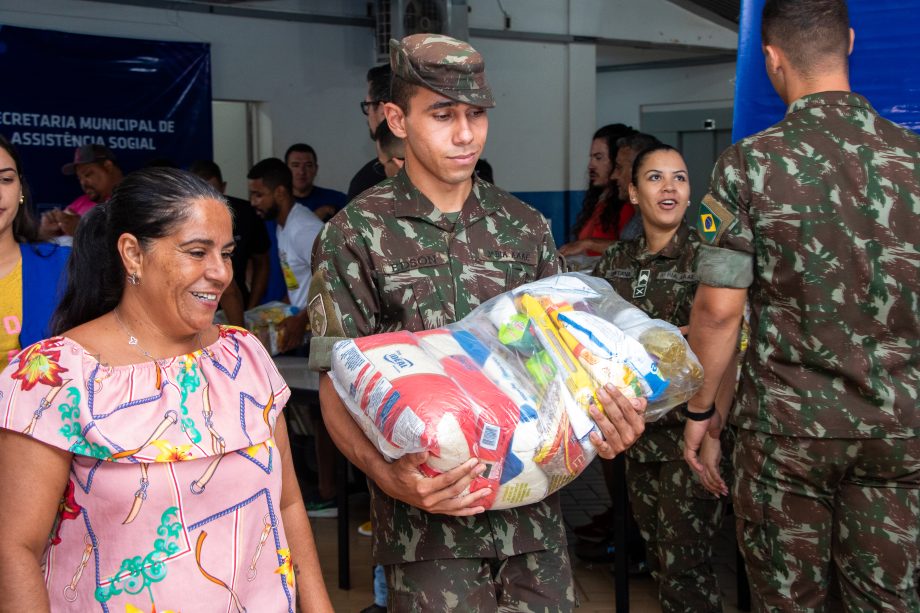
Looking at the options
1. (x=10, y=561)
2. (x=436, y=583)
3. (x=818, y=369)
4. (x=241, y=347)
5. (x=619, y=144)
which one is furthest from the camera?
(x=619, y=144)

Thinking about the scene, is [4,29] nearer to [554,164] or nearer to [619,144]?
[619,144]

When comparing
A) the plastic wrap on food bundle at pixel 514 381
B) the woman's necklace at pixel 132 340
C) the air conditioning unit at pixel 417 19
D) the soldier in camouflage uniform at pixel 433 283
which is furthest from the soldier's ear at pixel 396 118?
the air conditioning unit at pixel 417 19

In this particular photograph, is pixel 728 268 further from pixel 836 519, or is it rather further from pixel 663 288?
pixel 663 288

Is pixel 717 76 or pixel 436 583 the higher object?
pixel 717 76

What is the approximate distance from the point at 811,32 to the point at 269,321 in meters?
3.26

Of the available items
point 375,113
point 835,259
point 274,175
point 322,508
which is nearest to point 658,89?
point 274,175

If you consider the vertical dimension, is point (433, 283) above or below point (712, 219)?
below

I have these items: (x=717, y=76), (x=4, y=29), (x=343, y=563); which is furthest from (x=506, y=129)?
(x=343, y=563)

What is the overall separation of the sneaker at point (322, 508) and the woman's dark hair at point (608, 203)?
204 centimetres

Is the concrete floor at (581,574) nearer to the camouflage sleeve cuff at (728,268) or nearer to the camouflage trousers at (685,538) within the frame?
the camouflage trousers at (685,538)

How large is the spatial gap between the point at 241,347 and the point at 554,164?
8329 millimetres

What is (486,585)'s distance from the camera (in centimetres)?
212

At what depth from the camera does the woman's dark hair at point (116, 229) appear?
1788mm

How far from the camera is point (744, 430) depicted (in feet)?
8.16
